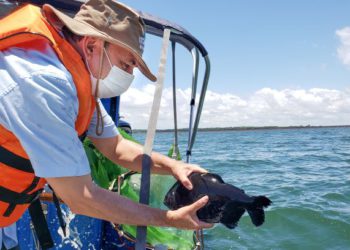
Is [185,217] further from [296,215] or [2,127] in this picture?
[296,215]

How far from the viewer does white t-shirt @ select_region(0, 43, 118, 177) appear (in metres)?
1.46

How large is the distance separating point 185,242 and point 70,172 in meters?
2.36

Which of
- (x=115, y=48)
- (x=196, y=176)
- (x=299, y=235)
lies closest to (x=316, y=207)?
(x=299, y=235)

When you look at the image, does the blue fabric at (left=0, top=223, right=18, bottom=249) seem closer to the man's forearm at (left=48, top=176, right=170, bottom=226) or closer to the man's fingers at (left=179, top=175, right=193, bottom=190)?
the man's forearm at (left=48, top=176, right=170, bottom=226)

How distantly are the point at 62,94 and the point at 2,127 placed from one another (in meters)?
0.31

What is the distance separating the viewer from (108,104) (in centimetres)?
418

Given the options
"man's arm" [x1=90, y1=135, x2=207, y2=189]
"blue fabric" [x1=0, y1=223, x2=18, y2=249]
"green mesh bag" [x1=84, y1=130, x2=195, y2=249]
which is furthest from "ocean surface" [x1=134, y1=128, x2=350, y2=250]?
"blue fabric" [x1=0, y1=223, x2=18, y2=249]

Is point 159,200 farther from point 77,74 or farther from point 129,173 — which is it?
point 77,74

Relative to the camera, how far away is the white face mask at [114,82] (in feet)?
6.28

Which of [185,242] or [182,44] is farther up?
[182,44]

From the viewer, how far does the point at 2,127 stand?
1605 mm

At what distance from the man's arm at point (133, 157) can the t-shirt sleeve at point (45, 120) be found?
100 cm

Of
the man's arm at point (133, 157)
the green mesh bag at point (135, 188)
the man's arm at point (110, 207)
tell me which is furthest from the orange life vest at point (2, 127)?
the green mesh bag at point (135, 188)

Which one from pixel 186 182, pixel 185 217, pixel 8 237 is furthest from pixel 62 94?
pixel 8 237
